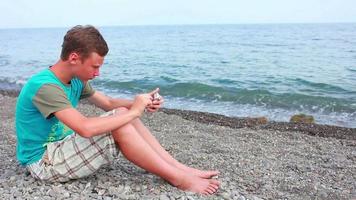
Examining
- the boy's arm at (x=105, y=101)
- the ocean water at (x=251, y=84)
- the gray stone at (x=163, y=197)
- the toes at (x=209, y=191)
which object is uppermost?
the boy's arm at (x=105, y=101)

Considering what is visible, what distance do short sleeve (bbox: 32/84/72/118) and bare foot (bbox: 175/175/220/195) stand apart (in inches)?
56.2

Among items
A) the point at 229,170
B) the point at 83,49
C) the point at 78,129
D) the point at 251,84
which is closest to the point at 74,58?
the point at 83,49

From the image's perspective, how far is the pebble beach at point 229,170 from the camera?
448 cm

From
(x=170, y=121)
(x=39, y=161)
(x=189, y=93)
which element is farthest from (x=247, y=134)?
(x=189, y=93)

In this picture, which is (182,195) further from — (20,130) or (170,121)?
(170,121)

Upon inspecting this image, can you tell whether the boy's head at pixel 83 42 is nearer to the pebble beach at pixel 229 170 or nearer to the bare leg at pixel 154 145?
the bare leg at pixel 154 145

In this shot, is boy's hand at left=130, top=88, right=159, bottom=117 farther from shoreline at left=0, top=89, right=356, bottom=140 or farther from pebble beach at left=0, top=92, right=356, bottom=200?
shoreline at left=0, top=89, right=356, bottom=140

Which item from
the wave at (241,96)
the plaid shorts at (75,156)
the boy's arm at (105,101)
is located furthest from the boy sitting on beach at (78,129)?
the wave at (241,96)

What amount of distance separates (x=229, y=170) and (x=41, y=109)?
2577 millimetres

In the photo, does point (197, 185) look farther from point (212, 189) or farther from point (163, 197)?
point (163, 197)

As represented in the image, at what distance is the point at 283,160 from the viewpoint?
637 cm

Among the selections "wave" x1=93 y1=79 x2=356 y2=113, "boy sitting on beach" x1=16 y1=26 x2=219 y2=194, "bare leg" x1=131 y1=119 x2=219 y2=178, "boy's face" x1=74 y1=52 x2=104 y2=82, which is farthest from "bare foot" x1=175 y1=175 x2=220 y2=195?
"wave" x1=93 y1=79 x2=356 y2=113

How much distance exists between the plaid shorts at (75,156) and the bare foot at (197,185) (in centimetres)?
76

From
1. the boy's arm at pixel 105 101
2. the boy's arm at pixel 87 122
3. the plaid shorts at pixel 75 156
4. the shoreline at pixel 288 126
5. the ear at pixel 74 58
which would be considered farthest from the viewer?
the shoreline at pixel 288 126
